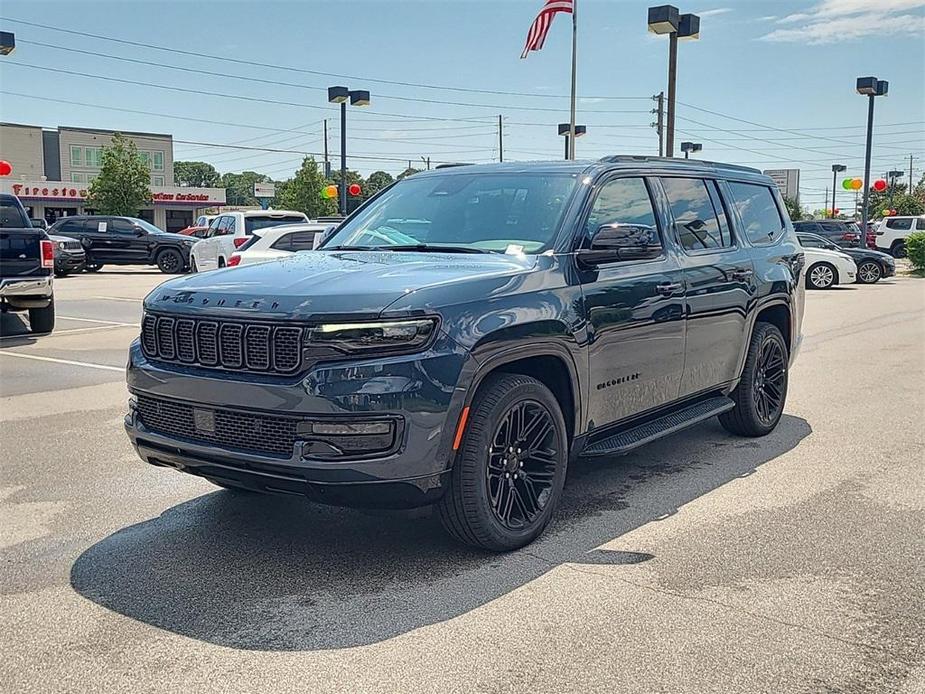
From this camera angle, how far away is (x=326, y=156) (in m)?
90.8

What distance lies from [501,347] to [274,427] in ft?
3.48

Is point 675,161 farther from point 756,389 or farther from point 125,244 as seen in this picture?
point 125,244

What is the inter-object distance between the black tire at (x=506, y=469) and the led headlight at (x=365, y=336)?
1.72 ft

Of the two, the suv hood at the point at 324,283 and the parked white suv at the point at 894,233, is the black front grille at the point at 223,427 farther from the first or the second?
the parked white suv at the point at 894,233

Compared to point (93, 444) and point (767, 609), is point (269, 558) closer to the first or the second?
point (767, 609)

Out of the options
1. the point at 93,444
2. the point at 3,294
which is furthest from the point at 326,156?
the point at 93,444

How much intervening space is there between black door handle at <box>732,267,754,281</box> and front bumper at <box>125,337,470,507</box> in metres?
2.92

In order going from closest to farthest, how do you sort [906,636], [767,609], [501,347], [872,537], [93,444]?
1. [906,636]
2. [767,609]
3. [501,347]
4. [872,537]
5. [93,444]

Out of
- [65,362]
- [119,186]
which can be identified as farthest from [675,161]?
[119,186]

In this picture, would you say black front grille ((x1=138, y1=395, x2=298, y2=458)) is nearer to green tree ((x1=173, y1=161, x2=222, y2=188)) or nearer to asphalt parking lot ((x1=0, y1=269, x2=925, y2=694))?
asphalt parking lot ((x1=0, y1=269, x2=925, y2=694))

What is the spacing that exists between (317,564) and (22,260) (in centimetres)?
932

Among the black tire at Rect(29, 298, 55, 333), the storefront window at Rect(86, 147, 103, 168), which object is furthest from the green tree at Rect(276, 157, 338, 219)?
the black tire at Rect(29, 298, 55, 333)

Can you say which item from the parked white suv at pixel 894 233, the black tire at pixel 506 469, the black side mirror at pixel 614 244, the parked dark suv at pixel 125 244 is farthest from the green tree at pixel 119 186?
the black tire at pixel 506 469

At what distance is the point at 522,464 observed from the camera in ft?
14.9
